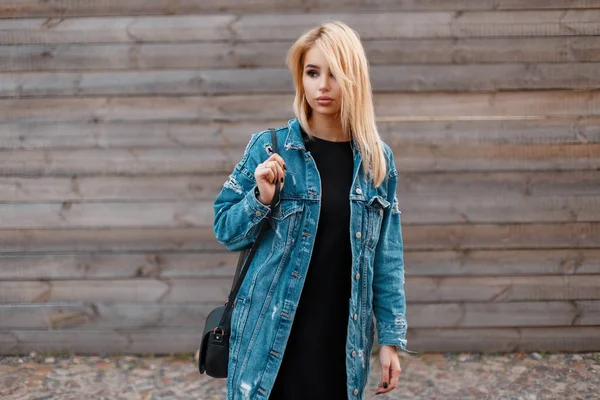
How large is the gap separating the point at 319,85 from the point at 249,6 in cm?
254

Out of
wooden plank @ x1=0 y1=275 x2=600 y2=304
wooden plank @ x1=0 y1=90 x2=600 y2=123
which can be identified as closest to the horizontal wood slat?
wooden plank @ x1=0 y1=275 x2=600 y2=304

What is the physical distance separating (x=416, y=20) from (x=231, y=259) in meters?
1.92

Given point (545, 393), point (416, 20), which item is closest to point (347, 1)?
point (416, 20)

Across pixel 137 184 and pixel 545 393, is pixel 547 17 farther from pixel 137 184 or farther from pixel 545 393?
pixel 137 184

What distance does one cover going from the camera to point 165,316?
4.61 metres

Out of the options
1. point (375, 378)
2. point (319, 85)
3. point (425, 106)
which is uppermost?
point (425, 106)

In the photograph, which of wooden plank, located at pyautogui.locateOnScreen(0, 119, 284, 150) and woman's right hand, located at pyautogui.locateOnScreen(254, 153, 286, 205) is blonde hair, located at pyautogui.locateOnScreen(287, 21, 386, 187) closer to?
woman's right hand, located at pyautogui.locateOnScreen(254, 153, 286, 205)

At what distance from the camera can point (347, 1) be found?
4422mm

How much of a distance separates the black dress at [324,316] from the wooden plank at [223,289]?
2.49 m

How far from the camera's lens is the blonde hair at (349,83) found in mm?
2055

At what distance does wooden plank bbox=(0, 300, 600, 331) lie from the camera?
460 centimetres

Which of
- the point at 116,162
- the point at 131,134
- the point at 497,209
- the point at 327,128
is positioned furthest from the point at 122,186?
the point at 327,128

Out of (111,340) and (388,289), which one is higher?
(388,289)

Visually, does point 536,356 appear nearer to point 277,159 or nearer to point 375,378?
point 375,378
